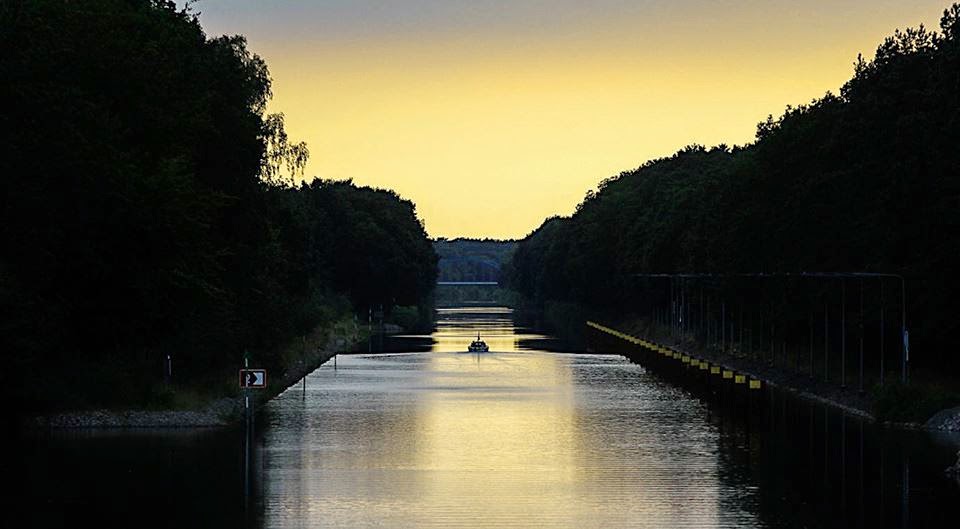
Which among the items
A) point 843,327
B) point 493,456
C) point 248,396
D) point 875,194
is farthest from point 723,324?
point 493,456

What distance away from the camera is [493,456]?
63844 millimetres

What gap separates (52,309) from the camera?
61.1m

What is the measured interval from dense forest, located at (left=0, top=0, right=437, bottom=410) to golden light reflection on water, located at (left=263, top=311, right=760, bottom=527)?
6.87 meters

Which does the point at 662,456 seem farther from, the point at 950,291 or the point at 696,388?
the point at 696,388

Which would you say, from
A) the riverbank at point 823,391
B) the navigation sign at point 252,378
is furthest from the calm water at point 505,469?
the navigation sign at point 252,378

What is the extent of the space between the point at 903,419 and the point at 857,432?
2.83m

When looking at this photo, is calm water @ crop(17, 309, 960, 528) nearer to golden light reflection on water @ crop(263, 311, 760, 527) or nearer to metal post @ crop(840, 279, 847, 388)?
golden light reflection on water @ crop(263, 311, 760, 527)

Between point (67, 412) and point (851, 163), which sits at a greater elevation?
point (851, 163)

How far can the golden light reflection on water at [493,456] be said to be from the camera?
4662cm

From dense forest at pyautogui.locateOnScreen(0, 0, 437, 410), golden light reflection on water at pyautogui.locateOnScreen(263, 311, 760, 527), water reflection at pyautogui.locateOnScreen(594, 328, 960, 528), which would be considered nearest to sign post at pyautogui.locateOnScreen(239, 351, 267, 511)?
golden light reflection on water at pyautogui.locateOnScreen(263, 311, 760, 527)

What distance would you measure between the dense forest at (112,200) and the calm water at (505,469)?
4199mm

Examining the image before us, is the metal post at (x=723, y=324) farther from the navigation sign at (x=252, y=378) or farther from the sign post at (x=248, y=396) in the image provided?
the navigation sign at (x=252, y=378)

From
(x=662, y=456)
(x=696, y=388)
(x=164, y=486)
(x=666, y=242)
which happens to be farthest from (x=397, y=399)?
(x=666, y=242)

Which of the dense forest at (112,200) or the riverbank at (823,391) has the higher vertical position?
the dense forest at (112,200)
